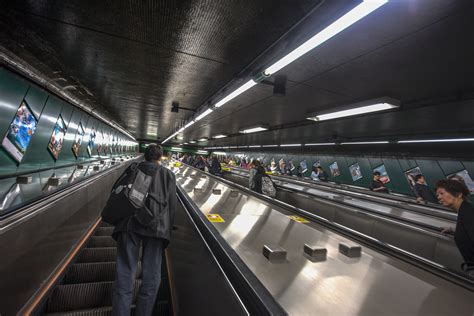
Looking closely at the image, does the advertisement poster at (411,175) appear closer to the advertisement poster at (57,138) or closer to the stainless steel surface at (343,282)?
the stainless steel surface at (343,282)

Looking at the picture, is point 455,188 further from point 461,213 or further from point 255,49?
point 255,49

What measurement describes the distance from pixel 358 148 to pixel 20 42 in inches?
497

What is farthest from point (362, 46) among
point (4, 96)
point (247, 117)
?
point (4, 96)

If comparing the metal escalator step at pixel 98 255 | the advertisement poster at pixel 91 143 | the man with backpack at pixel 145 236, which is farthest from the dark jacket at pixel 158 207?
the advertisement poster at pixel 91 143

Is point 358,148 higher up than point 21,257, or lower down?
higher up

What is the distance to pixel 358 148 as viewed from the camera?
1164 centimetres

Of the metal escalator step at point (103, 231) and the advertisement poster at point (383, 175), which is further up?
the advertisement poster at point (383, 175)

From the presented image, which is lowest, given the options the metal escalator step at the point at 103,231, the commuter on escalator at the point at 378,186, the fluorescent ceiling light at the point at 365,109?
the metal escalator step at the point at 103,231

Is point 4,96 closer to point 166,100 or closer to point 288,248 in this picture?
point 166,100

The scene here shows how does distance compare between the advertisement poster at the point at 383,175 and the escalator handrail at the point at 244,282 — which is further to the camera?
the advertisement poster at the point at 383,175

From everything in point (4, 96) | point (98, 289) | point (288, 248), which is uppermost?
point (4, 96)

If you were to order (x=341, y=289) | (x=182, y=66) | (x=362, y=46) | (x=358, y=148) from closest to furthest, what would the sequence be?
1. (x=341, y=289)
2. (x=362, y=46)
3. (x=182, y=66)
4. (x=358, y=148)

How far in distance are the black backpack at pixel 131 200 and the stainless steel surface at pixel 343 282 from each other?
2.53 ft

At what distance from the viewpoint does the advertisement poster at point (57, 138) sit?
28.9 ft
